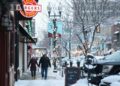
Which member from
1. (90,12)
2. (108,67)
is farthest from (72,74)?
(90,12)

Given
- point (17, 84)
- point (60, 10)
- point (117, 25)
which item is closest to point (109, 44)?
point (117, 25)

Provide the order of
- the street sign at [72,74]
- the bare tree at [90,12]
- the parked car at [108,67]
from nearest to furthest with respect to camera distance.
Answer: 1. the parked car at [108,67]
2. the street sign at [72,74]
3. the bare tree at [90,12]

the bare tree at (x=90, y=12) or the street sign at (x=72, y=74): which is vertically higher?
the bare tree at (x=90, y=12)

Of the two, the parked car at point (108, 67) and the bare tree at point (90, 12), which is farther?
the bare tree at point (90, 12)

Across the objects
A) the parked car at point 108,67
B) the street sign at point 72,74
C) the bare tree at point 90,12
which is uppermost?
the bare tree at point 90,12

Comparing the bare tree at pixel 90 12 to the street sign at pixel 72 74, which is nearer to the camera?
the street sign at pixel 72 74

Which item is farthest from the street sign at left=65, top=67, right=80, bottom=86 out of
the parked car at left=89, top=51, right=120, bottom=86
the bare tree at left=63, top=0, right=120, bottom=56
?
the bare tree at left=63, top=0, right=120, bottom=56

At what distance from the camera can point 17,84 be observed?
27.1 meters

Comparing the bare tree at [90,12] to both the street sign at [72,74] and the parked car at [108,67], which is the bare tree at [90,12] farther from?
the parked car at [108,67]

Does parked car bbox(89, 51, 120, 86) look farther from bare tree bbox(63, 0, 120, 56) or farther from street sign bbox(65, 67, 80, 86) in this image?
bare tree bbox(63, 0, 120, 56)

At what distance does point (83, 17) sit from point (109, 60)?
1729cm

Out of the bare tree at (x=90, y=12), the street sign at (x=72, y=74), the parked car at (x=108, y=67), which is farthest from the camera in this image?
the bare tree at (x=90, y=12)

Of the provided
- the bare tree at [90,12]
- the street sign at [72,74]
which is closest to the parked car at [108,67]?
the street sign at [72,74]

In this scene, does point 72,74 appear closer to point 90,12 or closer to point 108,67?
point 108,67
